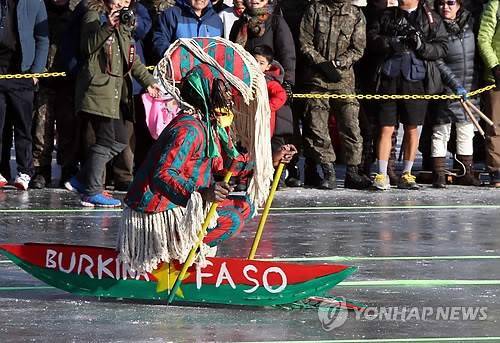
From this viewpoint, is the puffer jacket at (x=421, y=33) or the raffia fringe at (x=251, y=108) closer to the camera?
the raffia fringe at (x=251, y=108)

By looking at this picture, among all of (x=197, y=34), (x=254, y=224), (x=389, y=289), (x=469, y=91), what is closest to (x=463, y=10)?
(x=469, y=91)

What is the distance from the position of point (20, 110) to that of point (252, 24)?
97.8 inches

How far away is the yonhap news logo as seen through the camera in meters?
8.00

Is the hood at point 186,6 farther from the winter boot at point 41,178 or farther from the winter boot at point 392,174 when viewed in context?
the winter boot at point 392,174

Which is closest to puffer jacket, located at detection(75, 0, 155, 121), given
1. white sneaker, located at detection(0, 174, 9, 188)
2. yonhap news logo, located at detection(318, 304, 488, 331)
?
white sneaker, located at detection(0, 174, 9, 188)

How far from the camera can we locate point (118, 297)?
8398mm

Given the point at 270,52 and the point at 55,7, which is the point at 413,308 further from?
the point at 55,7

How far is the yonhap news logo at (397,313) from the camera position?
8.00 meters

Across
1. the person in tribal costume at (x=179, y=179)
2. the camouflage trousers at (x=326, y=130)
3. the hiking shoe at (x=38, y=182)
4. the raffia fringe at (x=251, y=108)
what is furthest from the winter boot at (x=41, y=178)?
the person in tribal costume at (x=179, y=179)

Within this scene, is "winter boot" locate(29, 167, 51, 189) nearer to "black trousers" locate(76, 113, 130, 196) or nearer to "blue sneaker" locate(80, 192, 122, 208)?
"black trousers" locate(76, 113, 130, 196)

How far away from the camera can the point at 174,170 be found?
26.5ft

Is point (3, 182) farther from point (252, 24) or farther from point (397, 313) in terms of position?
point (397, 313)

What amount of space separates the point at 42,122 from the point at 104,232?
3.27 meters

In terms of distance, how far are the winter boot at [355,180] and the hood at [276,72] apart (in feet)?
6.23
